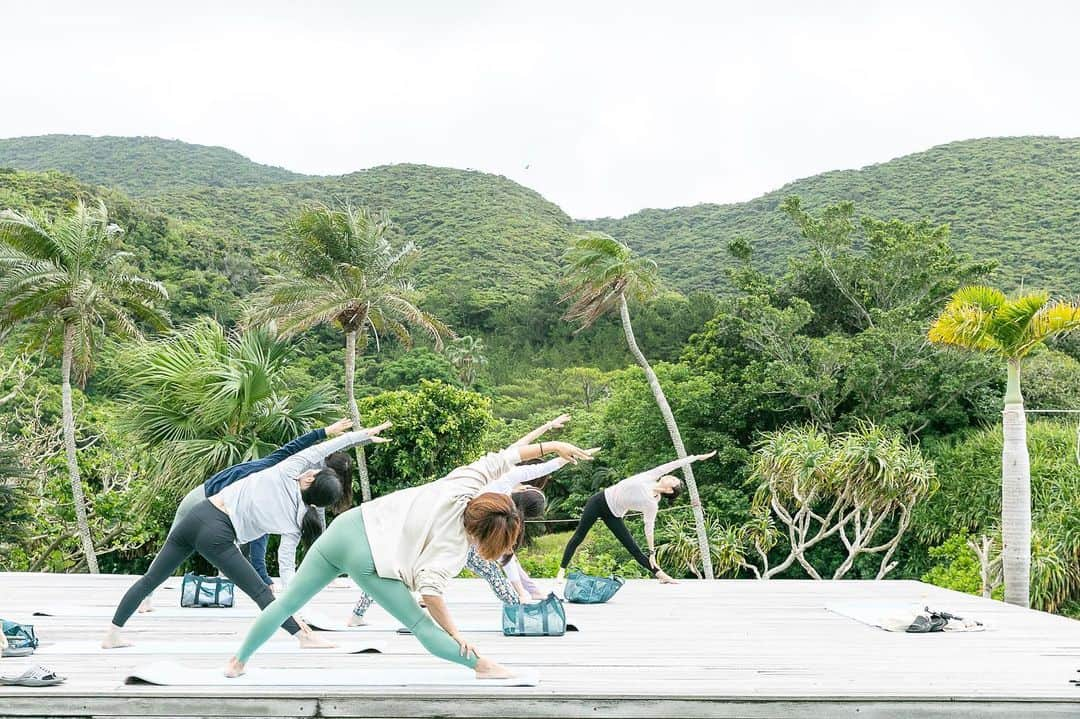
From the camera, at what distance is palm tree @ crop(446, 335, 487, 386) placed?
33.6 metres

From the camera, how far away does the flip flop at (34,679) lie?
14.4 feet

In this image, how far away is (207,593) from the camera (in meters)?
7.38

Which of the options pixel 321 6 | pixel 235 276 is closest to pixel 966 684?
pixel 321 6

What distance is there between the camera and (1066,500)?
13.3m

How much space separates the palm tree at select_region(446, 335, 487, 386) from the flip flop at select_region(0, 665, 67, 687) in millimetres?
28439

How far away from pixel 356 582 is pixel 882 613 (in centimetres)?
485

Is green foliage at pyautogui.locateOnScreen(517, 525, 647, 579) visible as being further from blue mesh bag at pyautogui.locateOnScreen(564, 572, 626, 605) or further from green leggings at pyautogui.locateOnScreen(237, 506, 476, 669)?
green leggings at pyautogui.locateOnScreen(237, 506, 476, 669)

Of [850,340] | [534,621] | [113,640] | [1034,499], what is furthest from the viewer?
[850,340]

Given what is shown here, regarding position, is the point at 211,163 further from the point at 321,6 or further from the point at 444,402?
the point at 444,402

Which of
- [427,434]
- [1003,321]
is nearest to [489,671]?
[1003,321]

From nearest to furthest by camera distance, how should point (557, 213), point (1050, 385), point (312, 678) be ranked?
point (312, 678) → point (1050, 385) → point (557, 213)

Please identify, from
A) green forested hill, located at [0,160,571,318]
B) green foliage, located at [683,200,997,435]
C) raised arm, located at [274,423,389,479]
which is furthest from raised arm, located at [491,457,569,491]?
green forested hill, located at [0,160,571,318]

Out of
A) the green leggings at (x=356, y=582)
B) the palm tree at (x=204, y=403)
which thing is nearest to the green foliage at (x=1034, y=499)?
A: the palm tree at (x=204, y=403)

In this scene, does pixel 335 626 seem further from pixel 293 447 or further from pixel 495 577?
pixel 293 447
